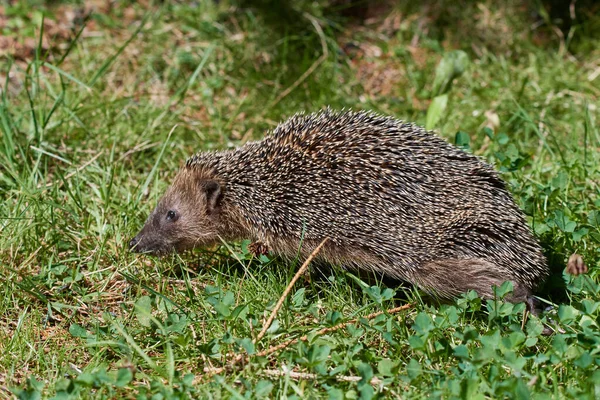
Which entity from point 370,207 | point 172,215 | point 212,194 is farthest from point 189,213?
point 370,207

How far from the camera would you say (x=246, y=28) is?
7914 mm

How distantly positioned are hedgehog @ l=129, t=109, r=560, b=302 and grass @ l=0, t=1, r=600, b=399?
206mm

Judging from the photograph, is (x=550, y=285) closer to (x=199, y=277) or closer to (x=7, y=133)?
(x=199, y=277)

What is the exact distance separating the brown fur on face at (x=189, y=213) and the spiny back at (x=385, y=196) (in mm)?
251

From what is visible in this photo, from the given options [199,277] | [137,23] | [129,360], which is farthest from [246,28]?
[129,360]

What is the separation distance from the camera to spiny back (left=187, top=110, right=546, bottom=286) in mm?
4766

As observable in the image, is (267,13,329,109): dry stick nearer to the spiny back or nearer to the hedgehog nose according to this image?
the spiny back

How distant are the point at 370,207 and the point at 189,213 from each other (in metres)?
1.45

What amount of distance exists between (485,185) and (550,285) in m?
0.80

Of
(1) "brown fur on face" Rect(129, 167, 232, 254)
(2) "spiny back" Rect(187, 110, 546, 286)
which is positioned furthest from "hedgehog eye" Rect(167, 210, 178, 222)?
(2) "spiny back" Rect(187, 110, 546, 286)

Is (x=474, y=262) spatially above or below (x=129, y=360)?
above

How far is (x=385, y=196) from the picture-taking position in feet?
16.0

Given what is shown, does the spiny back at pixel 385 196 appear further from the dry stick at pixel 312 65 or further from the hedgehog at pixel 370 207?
the dry stick at pixel 312 65

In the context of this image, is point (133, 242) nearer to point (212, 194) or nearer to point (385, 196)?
point (212, 194)
